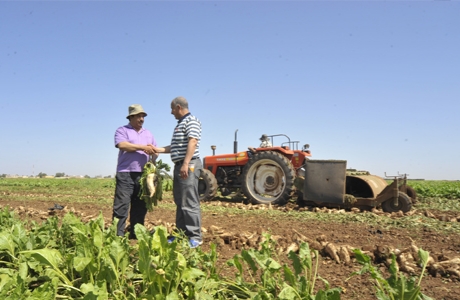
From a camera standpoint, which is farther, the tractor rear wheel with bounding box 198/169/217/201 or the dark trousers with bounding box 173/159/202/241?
the tractor rear wheel with bounding box 198/169/217/201

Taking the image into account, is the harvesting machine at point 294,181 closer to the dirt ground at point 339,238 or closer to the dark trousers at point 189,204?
the dirt ground at point 339,238

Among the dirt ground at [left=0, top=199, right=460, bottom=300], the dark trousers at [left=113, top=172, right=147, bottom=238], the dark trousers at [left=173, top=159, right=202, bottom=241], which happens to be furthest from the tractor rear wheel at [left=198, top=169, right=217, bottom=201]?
the dark trousers at [left=173, top=159, right=202, bottom=241]

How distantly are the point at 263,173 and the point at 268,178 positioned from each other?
0.54ft

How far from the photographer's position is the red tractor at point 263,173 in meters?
8.26

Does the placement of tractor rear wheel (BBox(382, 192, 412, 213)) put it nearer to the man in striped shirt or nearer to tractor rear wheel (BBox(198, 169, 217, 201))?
tractor rear wheel (BBox(198, 169, 217, 201))

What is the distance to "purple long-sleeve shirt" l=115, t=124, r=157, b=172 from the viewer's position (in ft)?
14.2

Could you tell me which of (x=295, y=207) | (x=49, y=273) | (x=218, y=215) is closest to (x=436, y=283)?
(x=49, y=273)

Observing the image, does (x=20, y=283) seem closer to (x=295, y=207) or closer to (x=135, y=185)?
(x=135, y=185)

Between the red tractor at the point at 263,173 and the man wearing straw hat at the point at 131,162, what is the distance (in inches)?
168

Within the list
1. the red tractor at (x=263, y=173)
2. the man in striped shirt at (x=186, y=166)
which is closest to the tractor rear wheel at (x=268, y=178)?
the red tractor at (x=263, y=173)

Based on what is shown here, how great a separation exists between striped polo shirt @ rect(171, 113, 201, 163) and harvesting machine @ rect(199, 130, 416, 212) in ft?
12.8

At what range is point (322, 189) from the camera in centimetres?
735

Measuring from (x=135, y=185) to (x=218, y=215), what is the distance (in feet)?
9.09

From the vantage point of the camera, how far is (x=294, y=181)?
7992 mm
